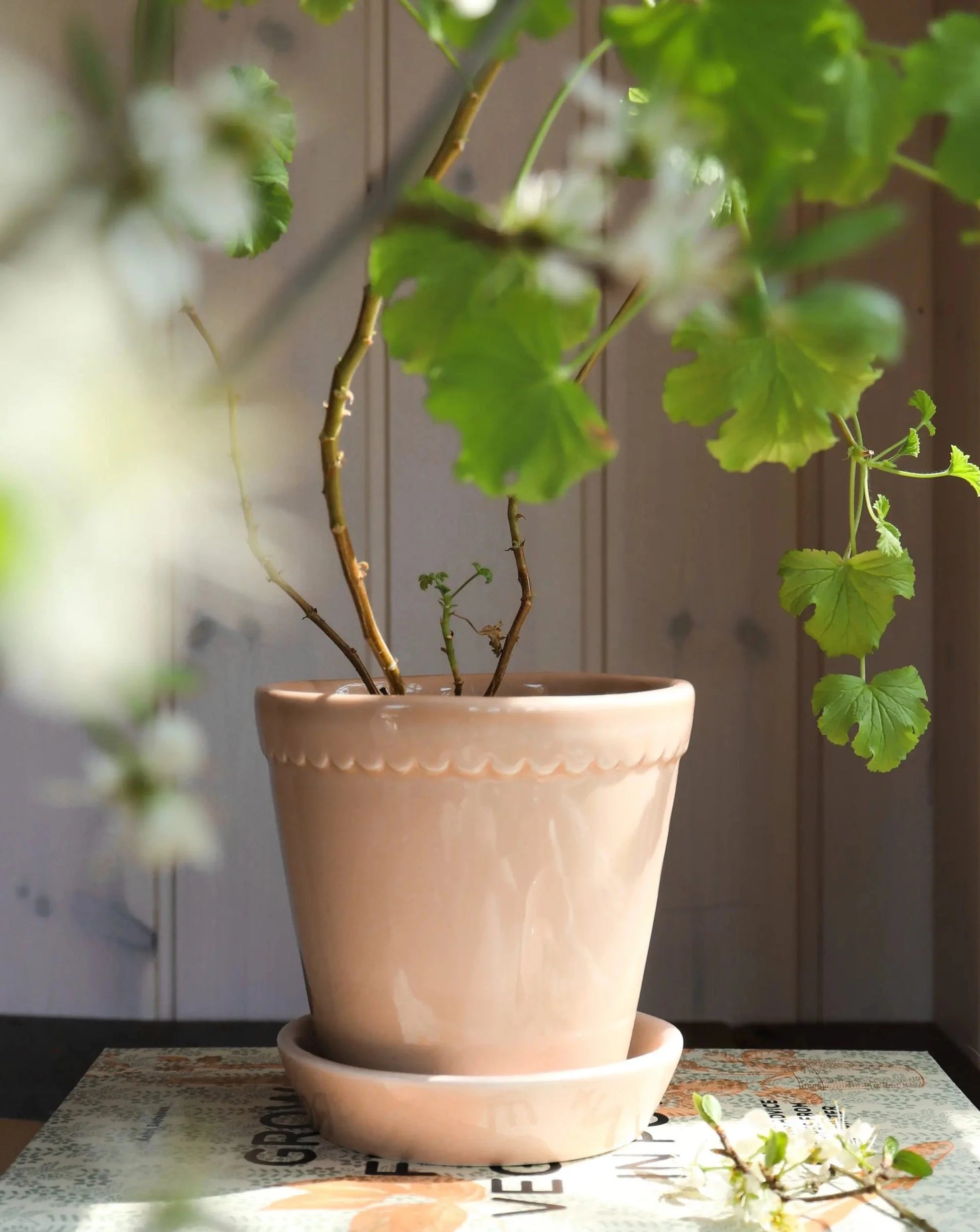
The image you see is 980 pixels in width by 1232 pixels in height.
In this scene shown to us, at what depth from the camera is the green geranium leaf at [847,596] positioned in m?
0.63

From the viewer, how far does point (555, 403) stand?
0.15 metres

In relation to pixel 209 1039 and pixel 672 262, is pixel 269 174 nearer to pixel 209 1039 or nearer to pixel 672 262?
pixel 672 262

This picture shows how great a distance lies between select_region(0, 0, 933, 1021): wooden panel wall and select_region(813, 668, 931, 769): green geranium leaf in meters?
0.58

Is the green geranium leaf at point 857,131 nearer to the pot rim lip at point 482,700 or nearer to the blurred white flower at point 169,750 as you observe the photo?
the blurred white flower at point 169,750

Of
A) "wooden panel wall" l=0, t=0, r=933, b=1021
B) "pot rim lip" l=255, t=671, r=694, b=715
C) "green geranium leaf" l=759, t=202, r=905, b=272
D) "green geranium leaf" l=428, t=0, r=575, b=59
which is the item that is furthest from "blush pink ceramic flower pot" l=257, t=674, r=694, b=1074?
"wooden panel wall" l=0, t=0, r=933, b=1021

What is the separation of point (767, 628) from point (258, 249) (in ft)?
2.56

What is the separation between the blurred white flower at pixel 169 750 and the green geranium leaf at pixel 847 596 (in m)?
0.53

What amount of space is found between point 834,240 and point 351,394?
0.40 meters

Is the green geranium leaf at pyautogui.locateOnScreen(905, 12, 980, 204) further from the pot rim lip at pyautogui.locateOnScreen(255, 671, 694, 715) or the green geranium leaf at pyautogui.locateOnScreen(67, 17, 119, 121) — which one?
the pot rim lip at pyautogui.locateOnScreen(255, 671, 694, 715)

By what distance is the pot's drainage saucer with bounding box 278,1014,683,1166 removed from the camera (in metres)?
0.52

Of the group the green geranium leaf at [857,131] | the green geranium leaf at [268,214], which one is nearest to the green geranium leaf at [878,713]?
the green geranium leaf at [268,214]

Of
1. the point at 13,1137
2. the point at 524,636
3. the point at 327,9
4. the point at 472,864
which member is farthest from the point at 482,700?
the point at 524,636

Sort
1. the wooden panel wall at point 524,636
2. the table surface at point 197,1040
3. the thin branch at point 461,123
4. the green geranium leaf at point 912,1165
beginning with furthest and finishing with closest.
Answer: the wooden panel wall at point 524,636 < the table surface at point 197,1040 < the green geranium leaf at point 912,1165 < the thin branch at point 461,123

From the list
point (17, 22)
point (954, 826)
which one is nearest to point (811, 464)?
point (954, 826)
